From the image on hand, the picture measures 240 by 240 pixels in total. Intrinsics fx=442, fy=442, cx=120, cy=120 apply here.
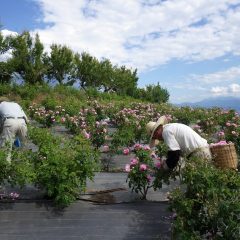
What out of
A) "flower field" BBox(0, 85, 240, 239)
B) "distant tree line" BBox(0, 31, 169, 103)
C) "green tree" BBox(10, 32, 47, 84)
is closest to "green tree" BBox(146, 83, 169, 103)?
"distant tree line" BBox(0, 31, 169, 103)

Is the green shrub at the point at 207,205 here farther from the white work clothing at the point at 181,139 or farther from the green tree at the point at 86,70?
the green tree at the point at 86,70

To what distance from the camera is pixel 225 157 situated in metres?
5.11

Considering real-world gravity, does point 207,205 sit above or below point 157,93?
below

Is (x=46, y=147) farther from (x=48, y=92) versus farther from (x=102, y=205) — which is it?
(x=48, y=92)

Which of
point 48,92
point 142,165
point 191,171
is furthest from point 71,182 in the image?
point 48,92

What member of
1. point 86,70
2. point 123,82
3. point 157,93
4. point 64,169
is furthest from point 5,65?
point 64,169

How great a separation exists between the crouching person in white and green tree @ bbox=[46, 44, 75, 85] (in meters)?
29.0

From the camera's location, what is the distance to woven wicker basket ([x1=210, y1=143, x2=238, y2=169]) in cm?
511

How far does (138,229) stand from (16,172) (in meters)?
1.66

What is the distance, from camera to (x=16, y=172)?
5477mm

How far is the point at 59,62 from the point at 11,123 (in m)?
30.1

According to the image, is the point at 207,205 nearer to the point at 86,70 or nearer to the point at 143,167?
the point at 143,167

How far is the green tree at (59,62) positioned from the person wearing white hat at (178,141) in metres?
31.0

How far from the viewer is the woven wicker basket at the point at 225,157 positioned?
5.11 metres
